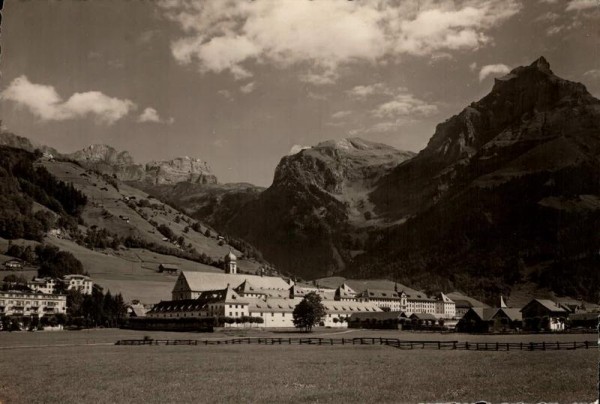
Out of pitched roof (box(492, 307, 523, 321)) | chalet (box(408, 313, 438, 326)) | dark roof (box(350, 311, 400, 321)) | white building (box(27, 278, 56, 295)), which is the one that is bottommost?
chalet (box(408, 313, 438, 326))

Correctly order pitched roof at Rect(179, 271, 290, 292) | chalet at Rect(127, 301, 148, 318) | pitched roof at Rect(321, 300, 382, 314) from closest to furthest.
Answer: chalet at Rect(127, 301, 148, 318)
pitched roof at Rect(321, 300, 382, 314)
pitched roof at Rect(179, 271, 290, 292)

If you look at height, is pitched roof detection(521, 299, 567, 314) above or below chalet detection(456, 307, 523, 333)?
above

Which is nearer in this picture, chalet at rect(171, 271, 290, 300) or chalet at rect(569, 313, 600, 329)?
chalet at rect(569, 313, 600, 329)

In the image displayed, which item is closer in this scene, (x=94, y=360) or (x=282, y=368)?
(x=282, y=368)

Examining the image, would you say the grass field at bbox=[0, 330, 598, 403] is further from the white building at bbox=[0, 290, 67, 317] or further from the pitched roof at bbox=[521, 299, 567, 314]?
the white building at bbox=[0, 290, 67, 317]

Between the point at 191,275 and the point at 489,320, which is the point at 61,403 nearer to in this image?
the point at 489,320

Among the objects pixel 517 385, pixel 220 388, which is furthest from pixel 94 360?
pixel 517 385

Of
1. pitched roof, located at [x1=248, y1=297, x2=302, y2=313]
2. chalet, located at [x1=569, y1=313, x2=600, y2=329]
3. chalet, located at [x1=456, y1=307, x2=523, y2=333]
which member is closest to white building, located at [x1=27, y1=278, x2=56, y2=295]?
pitched roof, located at [x1=248, y1=297, x2=302, y2=313]
